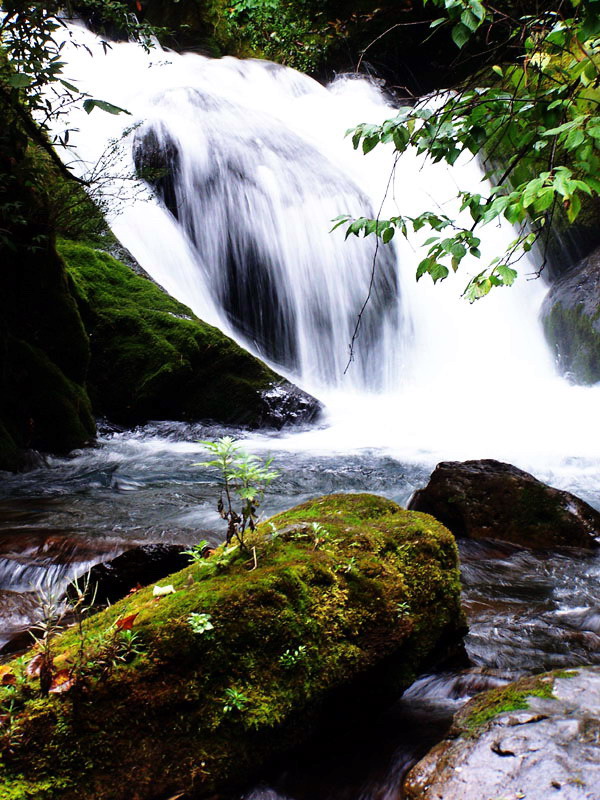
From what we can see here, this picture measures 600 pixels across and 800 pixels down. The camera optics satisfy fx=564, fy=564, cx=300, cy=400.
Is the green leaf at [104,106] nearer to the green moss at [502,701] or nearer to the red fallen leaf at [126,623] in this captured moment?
the red fallen leaf at [126,623]

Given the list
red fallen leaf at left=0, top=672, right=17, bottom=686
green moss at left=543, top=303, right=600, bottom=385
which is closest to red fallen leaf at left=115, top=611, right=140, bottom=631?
red fallen leaf at left=0, top=672, right=17, bottom=686

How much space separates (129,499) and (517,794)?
4544 millimetres

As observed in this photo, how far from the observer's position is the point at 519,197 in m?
2.03

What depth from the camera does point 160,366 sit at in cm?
780

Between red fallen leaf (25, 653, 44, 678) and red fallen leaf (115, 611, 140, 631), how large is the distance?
0.22 m

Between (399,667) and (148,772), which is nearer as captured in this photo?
(148,772)

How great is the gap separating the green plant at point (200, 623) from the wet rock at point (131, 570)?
1.42m

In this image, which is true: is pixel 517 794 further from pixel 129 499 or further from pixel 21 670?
pixel 129 499

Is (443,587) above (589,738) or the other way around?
above

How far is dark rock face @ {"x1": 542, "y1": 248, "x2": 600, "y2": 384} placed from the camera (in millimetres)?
10508

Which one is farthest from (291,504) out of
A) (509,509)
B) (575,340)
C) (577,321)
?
(577,321)

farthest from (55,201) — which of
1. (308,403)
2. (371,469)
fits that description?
(371,469)

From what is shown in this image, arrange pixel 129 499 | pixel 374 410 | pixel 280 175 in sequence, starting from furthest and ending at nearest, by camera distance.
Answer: pixel 280 175 < pixel 374 410 < pixel 129 499

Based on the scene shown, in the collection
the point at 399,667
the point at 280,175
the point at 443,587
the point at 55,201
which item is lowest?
the point at 399,667
